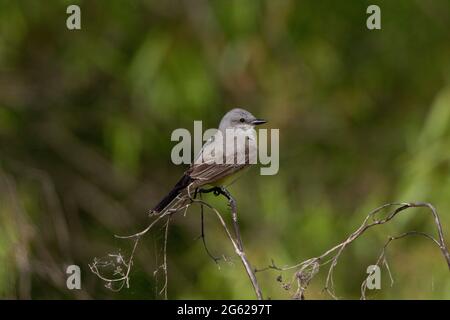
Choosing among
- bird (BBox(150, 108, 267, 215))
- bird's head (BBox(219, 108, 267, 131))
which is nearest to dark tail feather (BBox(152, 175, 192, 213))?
bird (BBox(150, 108, 267, 215))

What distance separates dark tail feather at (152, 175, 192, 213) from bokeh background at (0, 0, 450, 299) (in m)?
2.59

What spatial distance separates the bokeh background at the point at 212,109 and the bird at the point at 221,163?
1.80 meters

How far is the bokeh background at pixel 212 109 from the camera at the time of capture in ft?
24.5

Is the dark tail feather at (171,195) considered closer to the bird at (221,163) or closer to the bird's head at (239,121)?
the bird at (221,163)

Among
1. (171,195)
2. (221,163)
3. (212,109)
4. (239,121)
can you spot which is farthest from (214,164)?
(212,109)

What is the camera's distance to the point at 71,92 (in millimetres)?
8398

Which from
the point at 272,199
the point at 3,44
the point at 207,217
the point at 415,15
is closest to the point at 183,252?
the point at 207,217

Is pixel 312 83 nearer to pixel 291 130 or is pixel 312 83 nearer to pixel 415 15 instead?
pixel 291 130

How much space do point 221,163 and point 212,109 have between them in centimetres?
346

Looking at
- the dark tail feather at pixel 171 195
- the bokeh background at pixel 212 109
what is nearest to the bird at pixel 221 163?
the dark tail feather at pixel 171 195

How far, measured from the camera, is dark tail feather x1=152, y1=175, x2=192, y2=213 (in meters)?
3.96

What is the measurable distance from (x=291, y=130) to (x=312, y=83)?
21.0 inches

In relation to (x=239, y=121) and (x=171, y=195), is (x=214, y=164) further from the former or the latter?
(x=239, y=121)

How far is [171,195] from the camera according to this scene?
4125 millimetres
